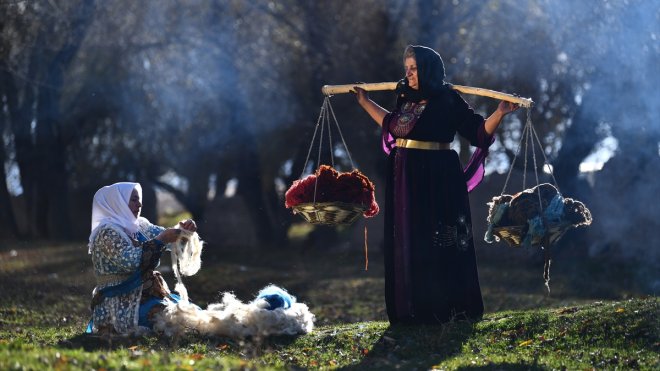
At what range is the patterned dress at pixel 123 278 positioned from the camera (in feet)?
28.8

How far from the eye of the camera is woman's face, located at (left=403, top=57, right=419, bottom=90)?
8492mm

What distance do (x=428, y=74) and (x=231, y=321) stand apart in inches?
106

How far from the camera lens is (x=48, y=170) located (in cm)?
2419

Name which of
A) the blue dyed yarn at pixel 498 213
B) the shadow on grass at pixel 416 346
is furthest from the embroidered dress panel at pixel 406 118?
the shadow on grass at pixel 416 346

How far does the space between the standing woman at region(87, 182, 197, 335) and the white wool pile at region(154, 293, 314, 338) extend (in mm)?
220

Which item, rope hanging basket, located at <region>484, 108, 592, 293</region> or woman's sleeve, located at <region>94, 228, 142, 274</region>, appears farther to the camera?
woman's sleeve, located at <region>94, 228, 142, 274</region>

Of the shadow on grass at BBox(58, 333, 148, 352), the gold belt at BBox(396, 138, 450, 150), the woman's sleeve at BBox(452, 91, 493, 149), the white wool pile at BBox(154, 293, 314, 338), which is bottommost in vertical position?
the shadow on grass at BBox(58, 333, 148, 352)

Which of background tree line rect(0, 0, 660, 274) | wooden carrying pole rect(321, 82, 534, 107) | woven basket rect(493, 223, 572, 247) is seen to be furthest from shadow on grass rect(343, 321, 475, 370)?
background tree line rect(0, 0, 660, 274)

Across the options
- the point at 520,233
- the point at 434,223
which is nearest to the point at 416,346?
the point at 434,223

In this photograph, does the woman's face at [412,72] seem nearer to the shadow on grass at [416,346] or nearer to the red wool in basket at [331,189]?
the red wool in basket at [331,189]

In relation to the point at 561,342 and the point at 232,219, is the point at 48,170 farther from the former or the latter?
the point at 561,342

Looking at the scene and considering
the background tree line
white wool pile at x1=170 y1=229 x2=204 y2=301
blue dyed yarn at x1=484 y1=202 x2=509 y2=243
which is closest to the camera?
blue dyed yarn at x1=484 y1=202 x2=509 y2=243

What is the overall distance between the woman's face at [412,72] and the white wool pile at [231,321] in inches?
89.6

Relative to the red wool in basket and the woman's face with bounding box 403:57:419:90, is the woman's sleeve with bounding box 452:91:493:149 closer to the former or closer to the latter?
the woman's face with bounding box 403:57:419:90
